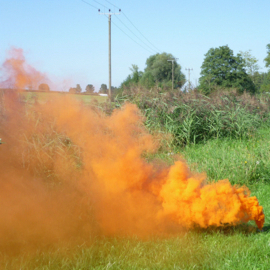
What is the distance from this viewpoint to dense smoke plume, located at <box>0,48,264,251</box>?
350 centimetres

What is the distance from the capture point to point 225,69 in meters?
55.0

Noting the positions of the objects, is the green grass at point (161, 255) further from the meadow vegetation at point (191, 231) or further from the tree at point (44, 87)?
the tree at point (44, 87)

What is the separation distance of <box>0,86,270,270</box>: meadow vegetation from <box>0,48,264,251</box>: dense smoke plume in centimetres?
22

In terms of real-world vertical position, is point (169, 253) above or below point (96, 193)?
below

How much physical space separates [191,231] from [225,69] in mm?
54665

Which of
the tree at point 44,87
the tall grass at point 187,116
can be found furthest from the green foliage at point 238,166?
the tree at point 44,87

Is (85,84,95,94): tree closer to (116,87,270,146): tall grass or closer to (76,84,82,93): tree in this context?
(76,84,82,93): tree

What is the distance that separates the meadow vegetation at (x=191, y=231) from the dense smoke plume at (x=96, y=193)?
216 mm

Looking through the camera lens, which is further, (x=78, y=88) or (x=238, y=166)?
(x=238, y=166)

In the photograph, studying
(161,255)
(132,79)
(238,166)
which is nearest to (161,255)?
(161,255)

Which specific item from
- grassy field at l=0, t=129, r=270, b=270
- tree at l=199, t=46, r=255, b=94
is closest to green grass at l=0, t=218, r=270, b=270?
grassy field at l=0, t=129, r=270, b=270

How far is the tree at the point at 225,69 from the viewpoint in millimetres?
53906

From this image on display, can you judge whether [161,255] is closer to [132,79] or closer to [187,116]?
[187,116]

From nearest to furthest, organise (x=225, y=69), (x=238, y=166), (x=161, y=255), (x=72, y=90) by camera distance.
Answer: (x=161, y=255) → (x=72, y=90) → (x=238, y=166) → (x=225, y=69)
